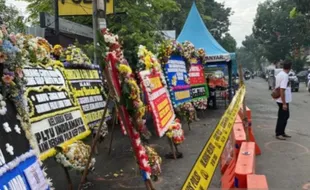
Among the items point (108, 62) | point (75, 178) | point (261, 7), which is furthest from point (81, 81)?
point (261, 7)

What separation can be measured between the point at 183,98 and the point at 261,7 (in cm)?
4593

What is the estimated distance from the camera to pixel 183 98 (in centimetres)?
850

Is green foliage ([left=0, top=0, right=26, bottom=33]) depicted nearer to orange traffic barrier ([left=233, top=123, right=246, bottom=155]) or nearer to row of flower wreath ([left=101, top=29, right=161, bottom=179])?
row of flower wreath ([left=101, top=29, right=161, bottom=179])

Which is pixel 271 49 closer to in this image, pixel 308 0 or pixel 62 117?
pixel 308 0

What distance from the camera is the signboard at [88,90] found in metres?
5.34

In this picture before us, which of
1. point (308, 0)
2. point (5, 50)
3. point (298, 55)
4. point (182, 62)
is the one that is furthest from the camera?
point (298, 55)

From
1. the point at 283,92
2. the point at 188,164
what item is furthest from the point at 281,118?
the point at 188,164

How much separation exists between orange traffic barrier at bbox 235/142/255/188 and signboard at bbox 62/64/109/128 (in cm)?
233

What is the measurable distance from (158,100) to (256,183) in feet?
8.08

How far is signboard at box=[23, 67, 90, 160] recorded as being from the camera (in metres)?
3.57

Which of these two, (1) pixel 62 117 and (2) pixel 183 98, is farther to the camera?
(2) pixel 183 98

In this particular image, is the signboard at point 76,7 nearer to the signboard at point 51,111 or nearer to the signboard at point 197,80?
the signboard at point 197,80

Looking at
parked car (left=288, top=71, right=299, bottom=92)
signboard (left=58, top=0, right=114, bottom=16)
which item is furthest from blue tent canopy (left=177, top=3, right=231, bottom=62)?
parked car (left=288, top=71, right=299, bottom=92)

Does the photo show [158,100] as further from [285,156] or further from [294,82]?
[294,82]
